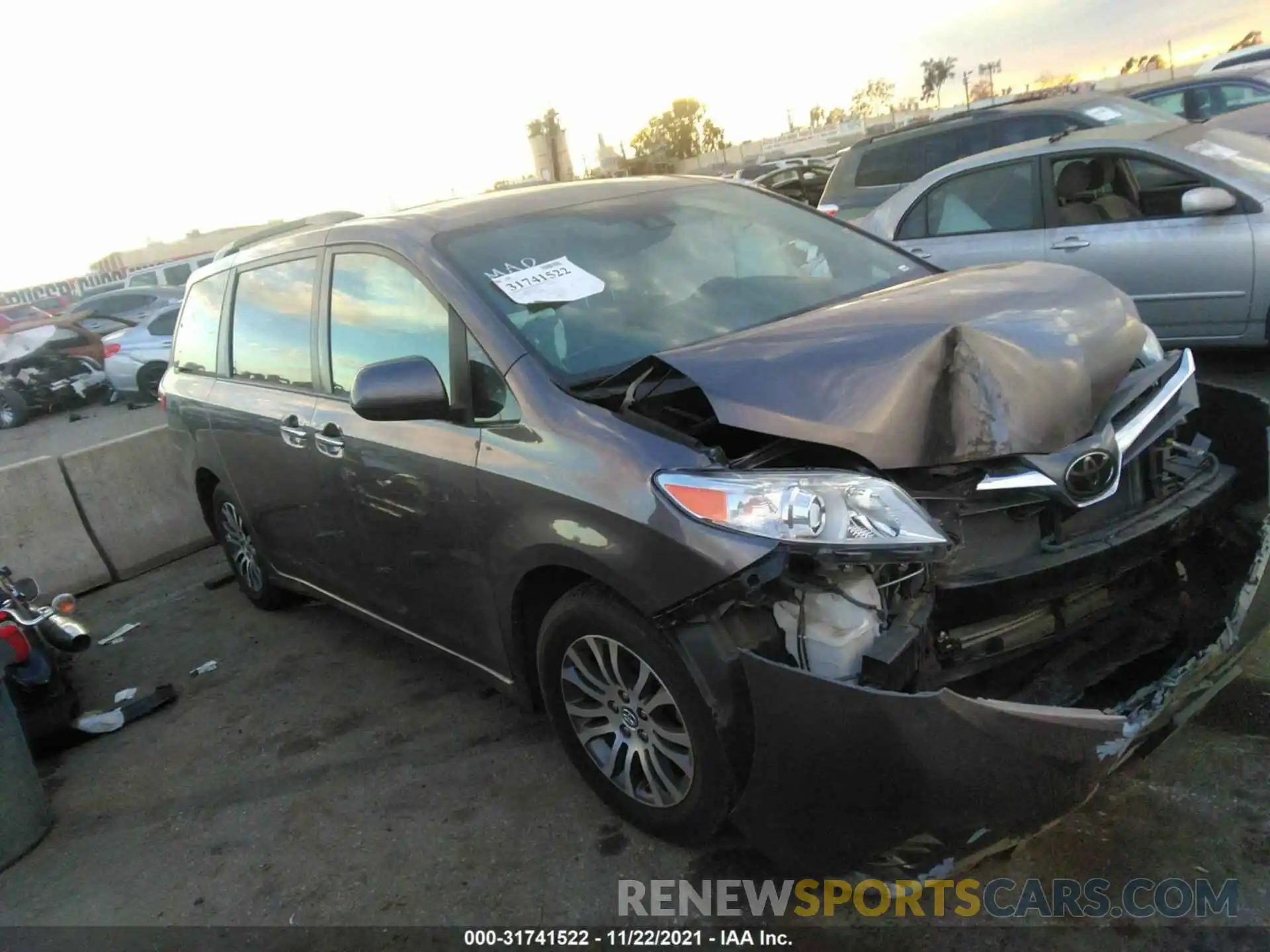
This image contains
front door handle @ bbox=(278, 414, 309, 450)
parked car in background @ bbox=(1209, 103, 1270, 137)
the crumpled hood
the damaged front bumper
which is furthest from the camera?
parked car in background @ bbox=(1209, 103, 1270, 137)

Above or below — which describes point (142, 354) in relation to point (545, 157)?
below

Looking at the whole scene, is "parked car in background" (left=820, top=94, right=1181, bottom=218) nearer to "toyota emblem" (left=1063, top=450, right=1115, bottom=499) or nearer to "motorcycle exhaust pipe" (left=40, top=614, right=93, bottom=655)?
"toyota emblem" (left=1063, top=450, right=1115, bottom=499)

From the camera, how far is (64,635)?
4449mm

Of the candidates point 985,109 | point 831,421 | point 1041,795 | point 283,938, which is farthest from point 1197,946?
point 985,109

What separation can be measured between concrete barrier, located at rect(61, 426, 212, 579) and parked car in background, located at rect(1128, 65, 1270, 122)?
1096 cm

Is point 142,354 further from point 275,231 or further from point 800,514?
point 800,514

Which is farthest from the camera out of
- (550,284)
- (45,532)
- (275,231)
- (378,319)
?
(45,532)

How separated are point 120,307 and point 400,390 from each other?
17.8m

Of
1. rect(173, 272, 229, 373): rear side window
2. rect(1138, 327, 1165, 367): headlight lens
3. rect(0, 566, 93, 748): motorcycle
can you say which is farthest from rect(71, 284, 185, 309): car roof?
rect(1138, 327, 1165, 367): headlight lens

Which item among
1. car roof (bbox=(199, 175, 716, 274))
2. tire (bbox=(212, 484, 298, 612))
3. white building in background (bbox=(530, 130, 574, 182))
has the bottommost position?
tire (bbox=(212, 484, 298, 612))

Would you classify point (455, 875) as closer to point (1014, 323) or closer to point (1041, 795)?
→ point (1041, 795)

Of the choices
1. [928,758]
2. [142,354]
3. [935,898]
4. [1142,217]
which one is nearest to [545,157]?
[142,354]

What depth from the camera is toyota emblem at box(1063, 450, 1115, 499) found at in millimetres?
2283

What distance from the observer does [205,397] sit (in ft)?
15.6
